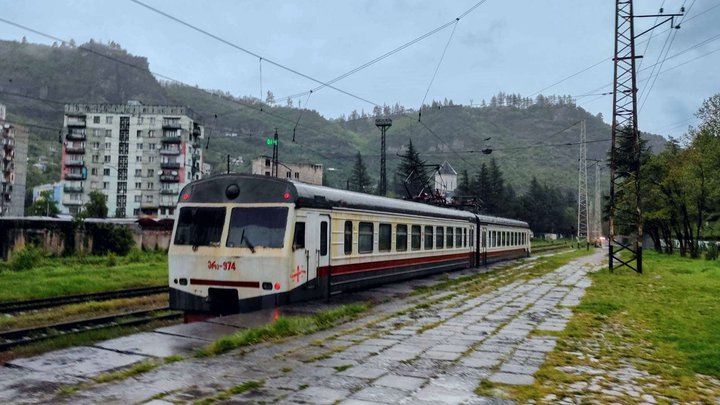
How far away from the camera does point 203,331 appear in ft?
28.5

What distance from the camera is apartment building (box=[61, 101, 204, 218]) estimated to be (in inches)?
3440

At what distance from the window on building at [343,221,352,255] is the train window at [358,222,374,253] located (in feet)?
1.86

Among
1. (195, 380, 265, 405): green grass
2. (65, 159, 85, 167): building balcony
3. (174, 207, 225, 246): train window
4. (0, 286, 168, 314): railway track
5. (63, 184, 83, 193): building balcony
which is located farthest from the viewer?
(65, 159, 85, 167): building balcony

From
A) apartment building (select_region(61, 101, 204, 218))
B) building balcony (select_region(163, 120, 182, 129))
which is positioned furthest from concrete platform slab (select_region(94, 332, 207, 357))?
building balcony (select_region(163, 120, 182, 129))

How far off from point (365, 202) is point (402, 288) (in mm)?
2980

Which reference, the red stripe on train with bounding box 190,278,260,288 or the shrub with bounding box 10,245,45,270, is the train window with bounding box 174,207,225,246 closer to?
the red stripe on train with bounding box 190,278,260,288

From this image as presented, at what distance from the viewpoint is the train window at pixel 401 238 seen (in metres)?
17.1

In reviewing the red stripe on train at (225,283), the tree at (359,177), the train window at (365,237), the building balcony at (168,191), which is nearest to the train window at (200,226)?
the red stripe on train at (225,283)

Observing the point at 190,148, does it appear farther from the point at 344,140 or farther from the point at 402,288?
the point at 344,140

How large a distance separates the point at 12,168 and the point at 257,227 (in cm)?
9179

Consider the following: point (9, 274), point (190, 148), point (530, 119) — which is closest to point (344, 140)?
point (530, 119)

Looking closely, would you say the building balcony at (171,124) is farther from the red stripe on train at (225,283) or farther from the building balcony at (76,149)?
the red stripe on train at (225,283)

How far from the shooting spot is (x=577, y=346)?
8156 mm

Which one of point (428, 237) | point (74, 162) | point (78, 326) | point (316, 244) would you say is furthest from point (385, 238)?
point (74, 162)
